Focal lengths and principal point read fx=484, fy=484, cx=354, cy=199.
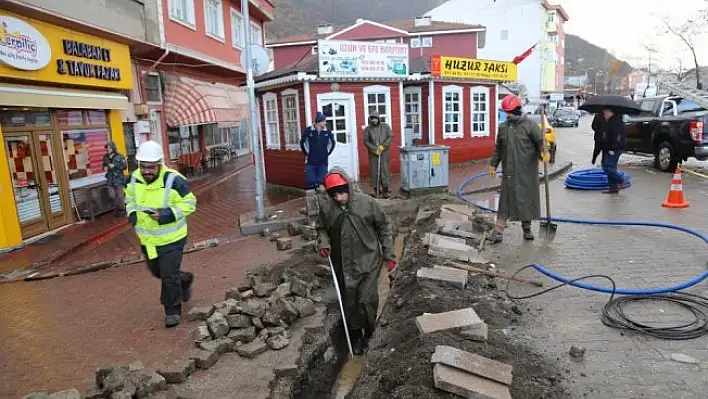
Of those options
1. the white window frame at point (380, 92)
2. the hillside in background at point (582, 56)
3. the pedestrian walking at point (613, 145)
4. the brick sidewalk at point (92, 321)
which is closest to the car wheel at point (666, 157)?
the pedestrian walking at point (613, 145)

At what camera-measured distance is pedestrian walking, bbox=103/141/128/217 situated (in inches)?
437

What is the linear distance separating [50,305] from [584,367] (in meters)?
5.92

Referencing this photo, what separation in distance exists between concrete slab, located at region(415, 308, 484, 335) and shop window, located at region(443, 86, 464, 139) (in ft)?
39.1

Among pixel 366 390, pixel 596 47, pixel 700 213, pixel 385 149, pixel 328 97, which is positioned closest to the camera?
pixel 366 390

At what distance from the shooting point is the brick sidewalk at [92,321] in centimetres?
422

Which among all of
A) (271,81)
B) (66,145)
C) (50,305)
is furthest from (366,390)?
(271,81)

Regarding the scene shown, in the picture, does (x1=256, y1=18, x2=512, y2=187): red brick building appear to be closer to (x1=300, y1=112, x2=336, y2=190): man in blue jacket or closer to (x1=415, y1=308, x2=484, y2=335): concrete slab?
(x1=300, y1=112, x2=336, y2=190): man in blue jacket

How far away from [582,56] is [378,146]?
107292mm

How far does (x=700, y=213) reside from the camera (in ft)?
26.0

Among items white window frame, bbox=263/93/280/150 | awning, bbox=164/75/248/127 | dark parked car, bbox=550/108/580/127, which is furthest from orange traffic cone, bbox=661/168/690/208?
dark parked car, bbox=550/108/580/127

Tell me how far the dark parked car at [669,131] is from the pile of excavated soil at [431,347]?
8908 millimetres

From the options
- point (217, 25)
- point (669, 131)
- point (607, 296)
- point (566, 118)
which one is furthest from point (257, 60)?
point (566, 118)

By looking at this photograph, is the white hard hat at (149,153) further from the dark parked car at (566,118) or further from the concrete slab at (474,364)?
the dark parked car at (566,118)

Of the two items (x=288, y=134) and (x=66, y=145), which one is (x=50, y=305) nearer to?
(x=66, y=145)
